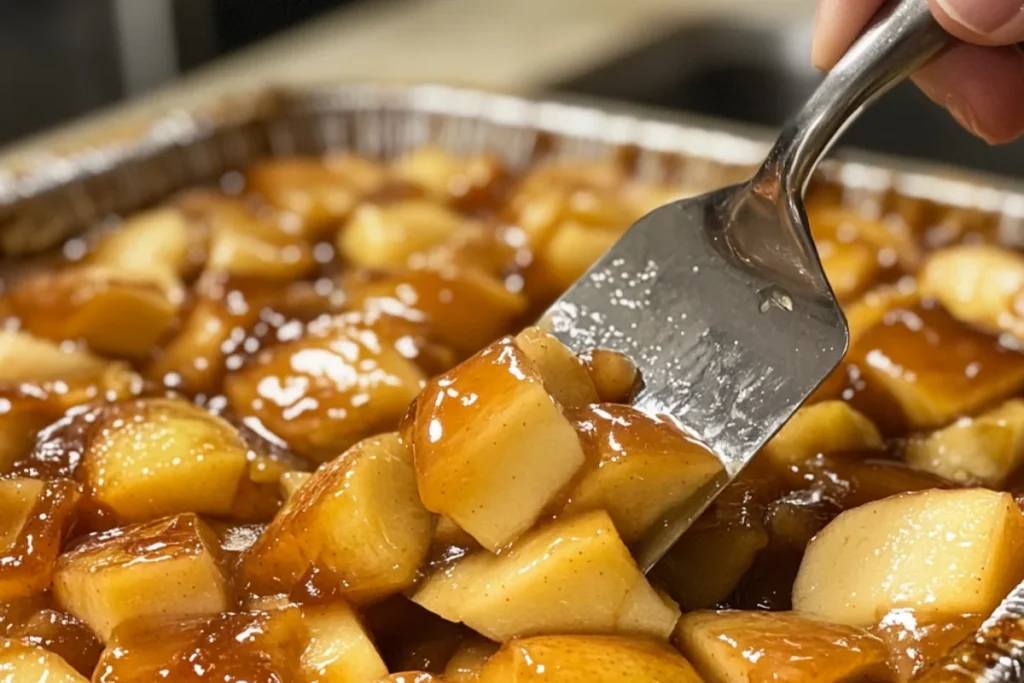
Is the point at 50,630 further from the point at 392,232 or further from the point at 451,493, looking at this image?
the point at 392,232

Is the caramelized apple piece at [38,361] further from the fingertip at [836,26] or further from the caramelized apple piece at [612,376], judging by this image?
the fingertip at [836,26]

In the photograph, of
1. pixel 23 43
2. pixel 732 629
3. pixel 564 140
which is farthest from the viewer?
pixel 23 43

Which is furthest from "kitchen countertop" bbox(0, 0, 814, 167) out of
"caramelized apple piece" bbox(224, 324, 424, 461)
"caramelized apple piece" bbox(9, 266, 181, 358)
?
"caramelized apple piece" bbox(224, 324, 424, 461)

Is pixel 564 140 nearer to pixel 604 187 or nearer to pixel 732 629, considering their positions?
pixel 604 187

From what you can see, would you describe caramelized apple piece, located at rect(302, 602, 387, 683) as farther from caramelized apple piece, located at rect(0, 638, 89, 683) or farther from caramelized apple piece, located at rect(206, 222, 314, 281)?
caramelized apple piece, located at rect(206, 222, 314, 281)

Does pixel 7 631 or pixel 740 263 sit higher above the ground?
pixel 740 263

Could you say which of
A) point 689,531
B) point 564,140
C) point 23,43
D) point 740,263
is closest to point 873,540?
point 689,531

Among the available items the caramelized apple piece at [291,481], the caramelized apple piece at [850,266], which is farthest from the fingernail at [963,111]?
the caramelized apple piece at [291,481]
